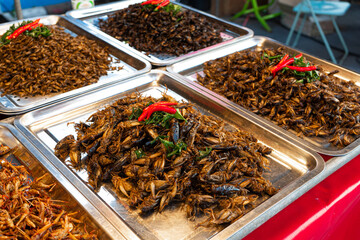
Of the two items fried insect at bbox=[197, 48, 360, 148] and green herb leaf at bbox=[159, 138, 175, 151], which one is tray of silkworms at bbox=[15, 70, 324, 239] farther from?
fried insect at bbox=[197, 48, 360, 148]

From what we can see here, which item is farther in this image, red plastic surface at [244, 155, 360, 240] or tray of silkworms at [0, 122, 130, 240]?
red plastic surface at [244, 155, 360, 240]

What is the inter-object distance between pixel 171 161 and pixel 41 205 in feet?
2.15

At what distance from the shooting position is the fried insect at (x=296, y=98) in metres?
A: 2.21

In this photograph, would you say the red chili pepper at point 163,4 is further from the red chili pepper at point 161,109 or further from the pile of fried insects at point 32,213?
the pile of fried insects at point 32,213

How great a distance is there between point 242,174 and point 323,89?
1073 mm

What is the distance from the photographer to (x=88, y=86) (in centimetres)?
243

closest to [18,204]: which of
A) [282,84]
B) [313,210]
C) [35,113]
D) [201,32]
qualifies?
[35,113]

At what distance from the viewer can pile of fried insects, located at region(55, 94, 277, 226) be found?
1.59 m

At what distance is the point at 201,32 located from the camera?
11.0 ft

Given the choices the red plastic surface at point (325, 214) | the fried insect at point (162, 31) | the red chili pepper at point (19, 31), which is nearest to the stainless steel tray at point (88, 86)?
the fried insect at point (162, 31)

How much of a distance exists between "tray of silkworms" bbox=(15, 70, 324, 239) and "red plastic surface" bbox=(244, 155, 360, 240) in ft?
0.23

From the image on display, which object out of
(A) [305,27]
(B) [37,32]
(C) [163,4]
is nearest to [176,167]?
(B) [37,32]

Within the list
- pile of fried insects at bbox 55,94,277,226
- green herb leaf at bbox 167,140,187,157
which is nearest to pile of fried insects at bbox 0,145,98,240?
pile of fried insects at bbox 55,94,277,226

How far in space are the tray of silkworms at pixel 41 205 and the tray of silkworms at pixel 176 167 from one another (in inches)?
2.8
